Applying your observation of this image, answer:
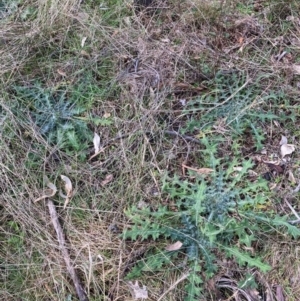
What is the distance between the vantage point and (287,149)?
2.18 metres

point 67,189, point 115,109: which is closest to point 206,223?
point 67,189

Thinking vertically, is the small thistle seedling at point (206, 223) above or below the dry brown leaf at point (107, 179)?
below

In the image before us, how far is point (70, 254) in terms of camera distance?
6.45 feet

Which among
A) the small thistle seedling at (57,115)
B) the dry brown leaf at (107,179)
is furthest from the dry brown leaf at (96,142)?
the dry brown leaf at (107,179)

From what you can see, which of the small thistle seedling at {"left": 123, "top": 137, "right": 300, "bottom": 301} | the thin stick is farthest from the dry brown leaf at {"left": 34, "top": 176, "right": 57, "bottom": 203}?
the small thistle seedling at {"left": 123, "top": 137, "right": 300, "bottom": 301}

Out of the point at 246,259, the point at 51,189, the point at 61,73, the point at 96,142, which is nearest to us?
the point at 246,259

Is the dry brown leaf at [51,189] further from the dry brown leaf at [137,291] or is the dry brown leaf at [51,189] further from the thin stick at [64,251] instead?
the dry brown leaf at [137,291]

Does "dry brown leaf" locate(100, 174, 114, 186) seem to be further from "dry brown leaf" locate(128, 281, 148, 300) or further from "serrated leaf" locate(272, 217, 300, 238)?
"serrated leaf" locate(272, 217, 300, 238)

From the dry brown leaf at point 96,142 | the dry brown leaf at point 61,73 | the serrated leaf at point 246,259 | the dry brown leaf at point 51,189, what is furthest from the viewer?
the dry brown leaf at point 61,73

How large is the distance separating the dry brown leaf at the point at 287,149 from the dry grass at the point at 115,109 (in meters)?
0.10

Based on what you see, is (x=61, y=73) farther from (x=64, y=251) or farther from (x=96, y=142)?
(x=64, y=251)

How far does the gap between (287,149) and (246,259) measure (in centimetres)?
60

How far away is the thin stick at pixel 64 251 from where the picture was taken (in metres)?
1.88

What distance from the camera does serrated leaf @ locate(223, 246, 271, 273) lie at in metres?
1.84
